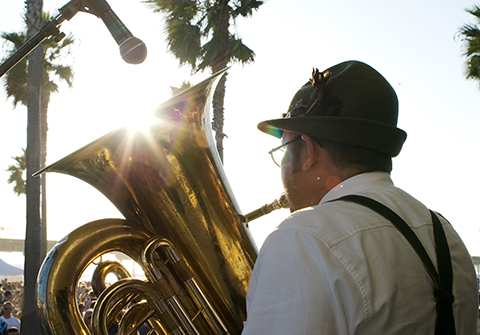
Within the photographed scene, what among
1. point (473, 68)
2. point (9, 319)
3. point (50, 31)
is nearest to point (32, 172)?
point (9, 319)

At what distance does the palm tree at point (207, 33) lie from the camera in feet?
44.7

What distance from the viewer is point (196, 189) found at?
2438 mm

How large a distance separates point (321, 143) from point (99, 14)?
168cm

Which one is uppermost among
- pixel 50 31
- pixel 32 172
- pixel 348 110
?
pixel 32 172

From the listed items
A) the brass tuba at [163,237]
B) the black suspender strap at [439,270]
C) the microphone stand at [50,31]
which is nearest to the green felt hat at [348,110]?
the black suspender strap at [439,270]

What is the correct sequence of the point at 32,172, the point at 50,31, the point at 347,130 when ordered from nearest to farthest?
the point at 347,130
the point at 50,31
the point at 32,172

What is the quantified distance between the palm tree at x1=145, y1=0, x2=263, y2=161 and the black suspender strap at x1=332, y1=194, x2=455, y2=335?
12305 millimetres

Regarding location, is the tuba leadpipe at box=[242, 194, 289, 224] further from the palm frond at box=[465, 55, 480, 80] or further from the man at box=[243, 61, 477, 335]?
the palm frond at box=[465, 55, 480, 80]

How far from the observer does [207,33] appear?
546 inches

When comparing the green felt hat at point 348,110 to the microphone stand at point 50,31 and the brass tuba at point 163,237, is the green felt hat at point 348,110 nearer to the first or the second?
the brass tuba at point 163,237

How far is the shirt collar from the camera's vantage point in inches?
60.4

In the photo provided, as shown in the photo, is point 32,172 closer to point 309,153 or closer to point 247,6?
point 247,6

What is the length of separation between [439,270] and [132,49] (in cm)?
184

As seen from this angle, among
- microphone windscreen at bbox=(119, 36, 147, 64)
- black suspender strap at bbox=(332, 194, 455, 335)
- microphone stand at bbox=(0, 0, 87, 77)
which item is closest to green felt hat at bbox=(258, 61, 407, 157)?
black suspender strap at bbox=(332, 194, 455, 335)
